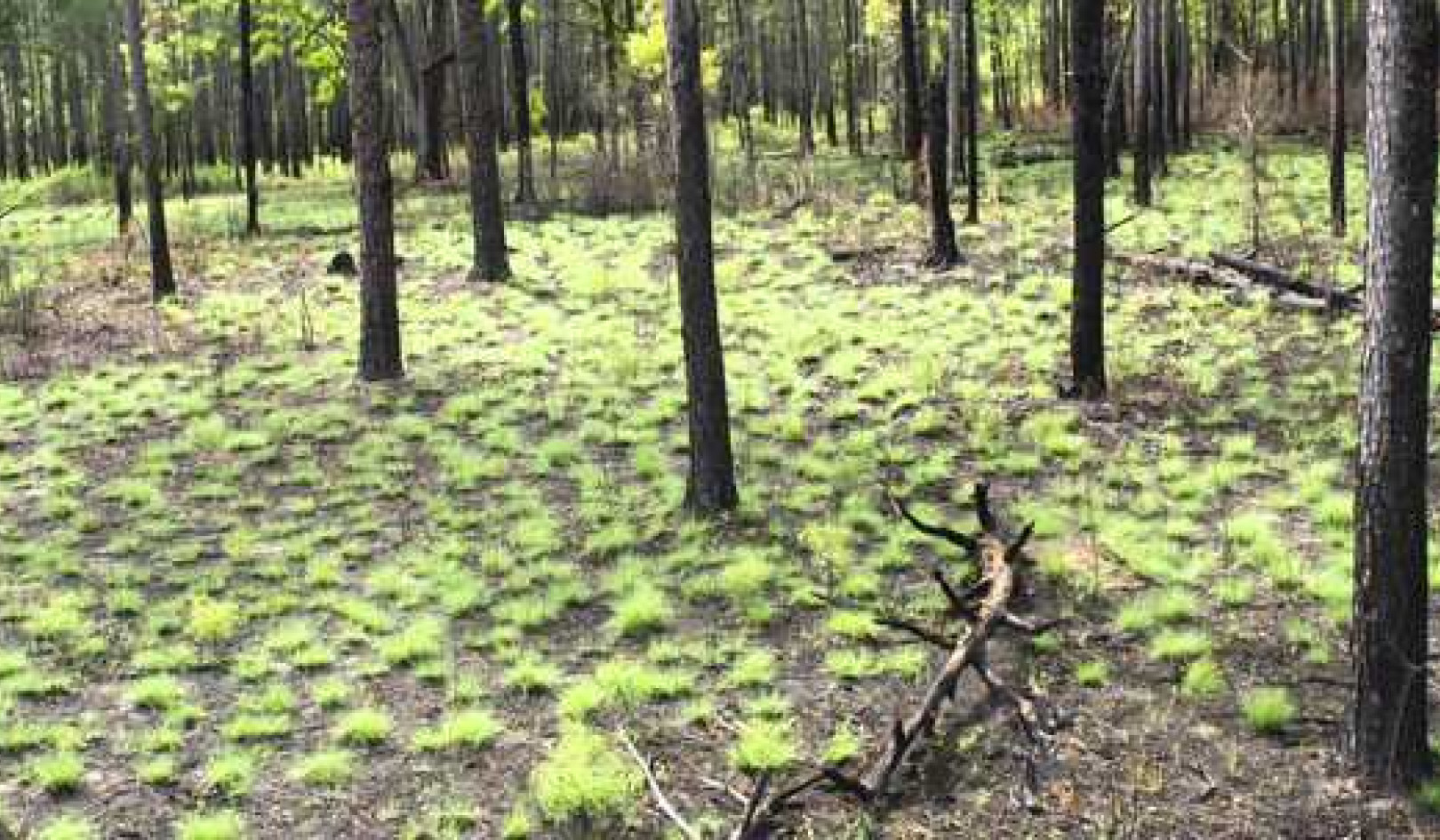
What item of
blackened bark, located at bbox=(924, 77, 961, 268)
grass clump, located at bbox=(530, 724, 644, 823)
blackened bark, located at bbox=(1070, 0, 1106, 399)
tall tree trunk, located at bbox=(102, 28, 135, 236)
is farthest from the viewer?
tall tree trunk, located at bbox=(102, 28, 135, 236)

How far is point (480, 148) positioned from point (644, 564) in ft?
33.3

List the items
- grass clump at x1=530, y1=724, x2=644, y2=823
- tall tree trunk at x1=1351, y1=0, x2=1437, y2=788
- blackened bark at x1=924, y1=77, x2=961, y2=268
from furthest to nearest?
blackened bark at x1=924, y1=77, x2=961, y2=268 → grass clump at x1=530, y1=724, x2=644, y2=823 → tall tree trunk at x1=1351, y1=0, x2=1437, y2=788

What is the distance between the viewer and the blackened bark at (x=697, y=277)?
9703 millimetres

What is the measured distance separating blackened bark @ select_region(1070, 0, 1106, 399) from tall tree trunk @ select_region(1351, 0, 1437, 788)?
6250 millimetres

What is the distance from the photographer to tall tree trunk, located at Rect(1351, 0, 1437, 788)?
19.8 feet

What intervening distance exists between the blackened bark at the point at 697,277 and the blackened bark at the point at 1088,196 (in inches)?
164

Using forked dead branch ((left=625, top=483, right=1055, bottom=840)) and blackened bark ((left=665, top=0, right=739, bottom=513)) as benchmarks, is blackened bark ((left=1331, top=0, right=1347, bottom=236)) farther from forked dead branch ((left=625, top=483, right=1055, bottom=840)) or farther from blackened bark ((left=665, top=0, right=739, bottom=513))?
blackened bark ((left=665, top=0, right=739, bottom=513))

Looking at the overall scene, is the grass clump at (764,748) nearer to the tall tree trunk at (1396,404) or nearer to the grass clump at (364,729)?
the grass clump at (364,729)

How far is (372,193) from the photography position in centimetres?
1458

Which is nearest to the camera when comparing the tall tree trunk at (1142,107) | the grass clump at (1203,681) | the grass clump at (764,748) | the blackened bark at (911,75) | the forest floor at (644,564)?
the forest floor at (644,564)

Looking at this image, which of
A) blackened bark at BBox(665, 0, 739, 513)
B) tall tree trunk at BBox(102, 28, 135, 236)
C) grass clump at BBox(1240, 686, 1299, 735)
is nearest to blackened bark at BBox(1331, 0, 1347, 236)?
blackened bark at BBox(665, 0, 739, 513)

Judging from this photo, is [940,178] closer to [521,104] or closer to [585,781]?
[521,104]

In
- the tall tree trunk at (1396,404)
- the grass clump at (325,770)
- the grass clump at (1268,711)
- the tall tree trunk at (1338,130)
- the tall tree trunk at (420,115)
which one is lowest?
the grass clump at (325,770)

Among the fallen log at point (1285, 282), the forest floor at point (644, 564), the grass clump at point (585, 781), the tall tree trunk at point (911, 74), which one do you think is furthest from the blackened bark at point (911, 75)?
the grass clump at point (585, 781)
